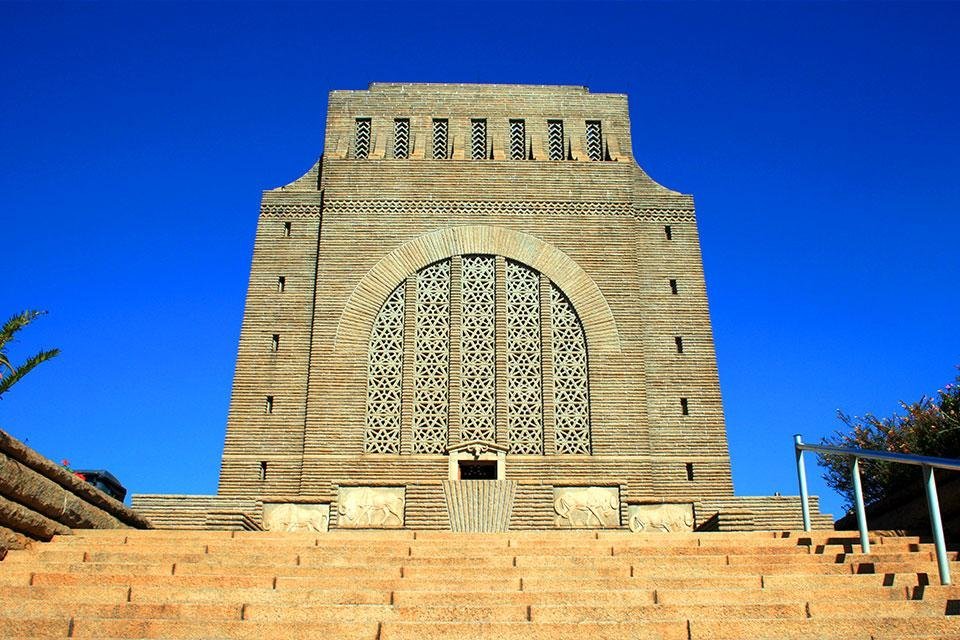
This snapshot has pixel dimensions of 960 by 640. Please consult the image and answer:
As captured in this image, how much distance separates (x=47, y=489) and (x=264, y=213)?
36.2 feet

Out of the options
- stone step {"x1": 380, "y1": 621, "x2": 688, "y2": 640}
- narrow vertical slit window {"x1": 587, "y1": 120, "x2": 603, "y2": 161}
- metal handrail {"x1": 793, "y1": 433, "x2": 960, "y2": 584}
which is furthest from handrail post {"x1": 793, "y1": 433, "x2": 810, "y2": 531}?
narrow vertical slit window {"x1": 587, "y1": 120, "x2": 603, "y2": 161}

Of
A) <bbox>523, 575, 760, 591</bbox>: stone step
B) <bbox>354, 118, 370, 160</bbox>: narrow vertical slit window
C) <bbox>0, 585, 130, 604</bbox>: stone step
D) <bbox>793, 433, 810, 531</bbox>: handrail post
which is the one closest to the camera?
<bbox>0, 585, 130, 604</bbox>: stone step

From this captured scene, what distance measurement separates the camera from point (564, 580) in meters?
6.99

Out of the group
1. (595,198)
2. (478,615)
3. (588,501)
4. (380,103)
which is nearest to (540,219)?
(595,198)

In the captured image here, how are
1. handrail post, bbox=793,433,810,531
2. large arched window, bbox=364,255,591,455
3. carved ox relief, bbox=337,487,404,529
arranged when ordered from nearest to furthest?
handrail post, bbox=793,433,810,531
carved ox relief, bbox=337,487,404,529
large arched window, bbox=364,255,591,455

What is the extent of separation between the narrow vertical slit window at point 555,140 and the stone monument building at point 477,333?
0.04 metres

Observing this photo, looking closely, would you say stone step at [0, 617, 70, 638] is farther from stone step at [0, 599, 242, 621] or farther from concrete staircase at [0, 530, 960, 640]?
stone step at [0, 599, 242, 621]

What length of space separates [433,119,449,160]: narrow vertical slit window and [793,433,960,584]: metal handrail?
12108mm

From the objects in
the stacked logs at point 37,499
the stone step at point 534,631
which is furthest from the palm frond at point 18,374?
the stone step at point 534,631

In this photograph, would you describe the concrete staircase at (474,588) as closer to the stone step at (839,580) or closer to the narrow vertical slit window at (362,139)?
the stone step at (839,580)

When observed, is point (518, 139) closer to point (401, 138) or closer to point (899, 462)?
point (401, 138)

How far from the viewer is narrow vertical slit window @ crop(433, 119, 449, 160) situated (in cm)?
1975

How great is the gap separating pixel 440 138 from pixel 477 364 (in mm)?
5530

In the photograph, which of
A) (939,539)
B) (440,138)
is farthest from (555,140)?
(939,539)
